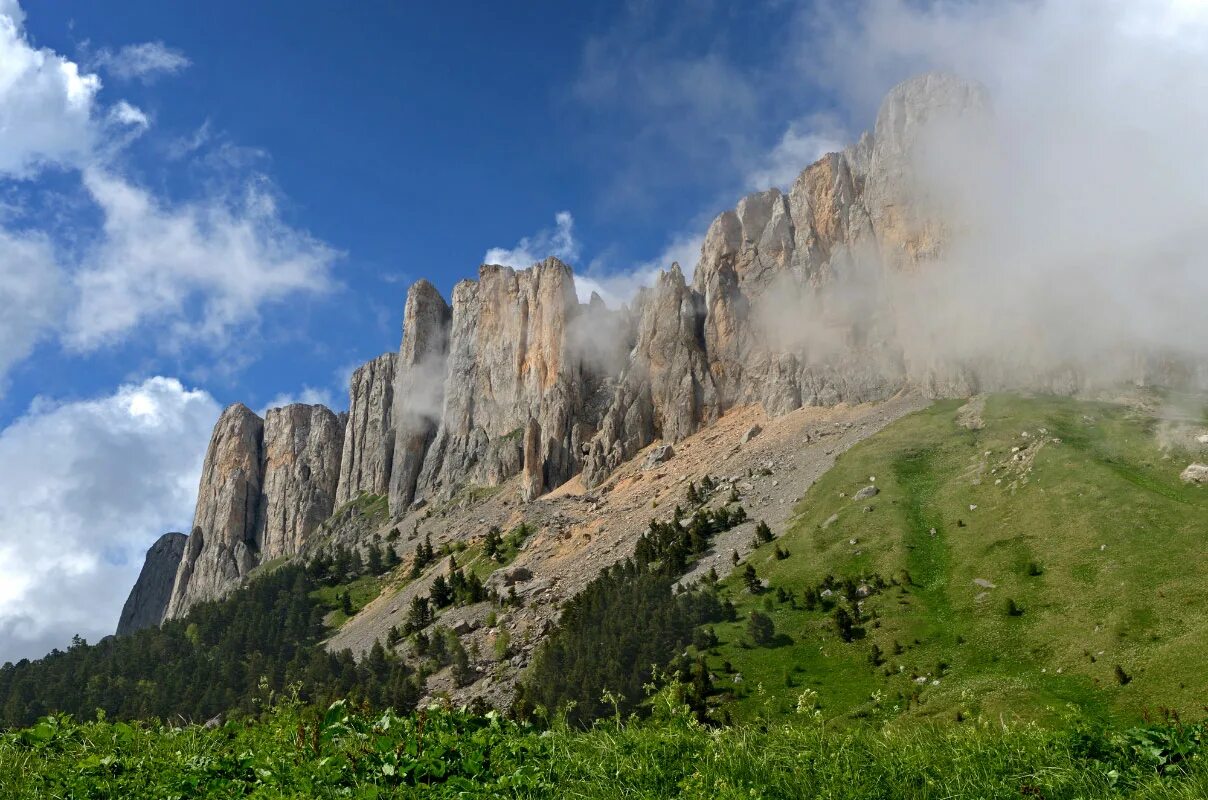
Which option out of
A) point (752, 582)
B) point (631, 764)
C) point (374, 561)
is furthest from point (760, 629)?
point (374, 561)

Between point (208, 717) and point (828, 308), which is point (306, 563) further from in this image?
point (828, 308)

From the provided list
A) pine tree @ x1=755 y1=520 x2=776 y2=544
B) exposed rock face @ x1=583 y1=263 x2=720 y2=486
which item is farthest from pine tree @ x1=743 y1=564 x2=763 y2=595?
exposed rock face @ x1=583 y1=263 x2=720 y2=486

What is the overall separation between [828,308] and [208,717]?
432 feet

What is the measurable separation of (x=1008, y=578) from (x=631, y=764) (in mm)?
80556

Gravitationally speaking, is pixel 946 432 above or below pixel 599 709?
above

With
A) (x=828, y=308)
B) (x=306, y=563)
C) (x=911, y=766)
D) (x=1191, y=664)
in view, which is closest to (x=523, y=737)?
(x=911, y=766)

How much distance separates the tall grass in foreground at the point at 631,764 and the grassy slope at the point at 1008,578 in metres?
38.1

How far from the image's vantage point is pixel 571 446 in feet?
620

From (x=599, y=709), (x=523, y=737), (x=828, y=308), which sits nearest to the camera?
(x=523, y=737)

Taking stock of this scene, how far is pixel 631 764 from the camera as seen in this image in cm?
1133

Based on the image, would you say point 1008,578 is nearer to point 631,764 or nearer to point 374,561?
point 631,764

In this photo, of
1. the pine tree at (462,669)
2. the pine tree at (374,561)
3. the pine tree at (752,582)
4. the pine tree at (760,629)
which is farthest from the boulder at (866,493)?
the pine tree at (374,561)

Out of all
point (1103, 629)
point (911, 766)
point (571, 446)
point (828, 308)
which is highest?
point (828, 308)

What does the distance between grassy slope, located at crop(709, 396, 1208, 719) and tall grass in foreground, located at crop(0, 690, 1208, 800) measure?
125 ft
